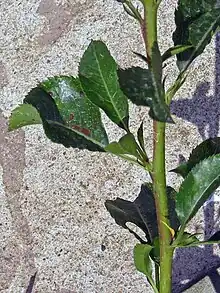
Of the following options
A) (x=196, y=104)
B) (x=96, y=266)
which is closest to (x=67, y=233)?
(x=96, y=266)

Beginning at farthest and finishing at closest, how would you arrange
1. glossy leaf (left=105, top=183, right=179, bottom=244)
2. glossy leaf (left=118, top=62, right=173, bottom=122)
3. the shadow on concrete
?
the shadow on concrete, glossy leaf (left=105, top=183, right=179, bottom=244), glossy leaf (left=118, top=62, right=173, bottom=122)

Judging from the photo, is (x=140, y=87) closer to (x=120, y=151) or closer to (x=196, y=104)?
(x=120, y=151)

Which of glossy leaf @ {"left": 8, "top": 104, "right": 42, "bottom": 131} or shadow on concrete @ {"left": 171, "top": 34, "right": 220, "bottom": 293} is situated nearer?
glossy leaf @ {"left": 8, "top": 104, "right": 42, "bottom": 131}

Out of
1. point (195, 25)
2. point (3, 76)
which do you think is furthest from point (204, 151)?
point (3, 76)

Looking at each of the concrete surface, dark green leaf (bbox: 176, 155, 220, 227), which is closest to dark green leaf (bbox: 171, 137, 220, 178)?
dark green leaf (bbox: 176, 155, 220, 227)

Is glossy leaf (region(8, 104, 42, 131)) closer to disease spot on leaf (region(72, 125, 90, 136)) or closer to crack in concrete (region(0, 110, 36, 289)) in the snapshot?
disease spot on leaf (region(72, 125, 90, 136))

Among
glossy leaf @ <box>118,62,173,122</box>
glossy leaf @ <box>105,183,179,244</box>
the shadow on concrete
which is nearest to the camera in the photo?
glossy leaf @ <box>118,62,173,122</box>

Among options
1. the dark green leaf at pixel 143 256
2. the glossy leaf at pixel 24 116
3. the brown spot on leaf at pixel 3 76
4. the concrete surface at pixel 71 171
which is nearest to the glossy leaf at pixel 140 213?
the dark green leaf at pixel 143 256

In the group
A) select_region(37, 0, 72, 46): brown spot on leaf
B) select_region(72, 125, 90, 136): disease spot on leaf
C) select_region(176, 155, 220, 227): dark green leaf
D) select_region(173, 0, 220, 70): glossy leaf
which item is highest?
select_region(37, 0, 72, 46): brown spot on leaf

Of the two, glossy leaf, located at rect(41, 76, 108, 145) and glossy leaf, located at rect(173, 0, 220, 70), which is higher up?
glossy leaf, located at rect(173, 0, 220, 70)
